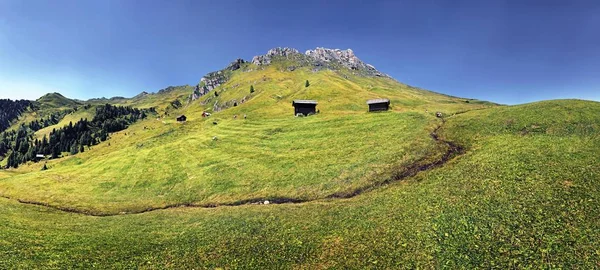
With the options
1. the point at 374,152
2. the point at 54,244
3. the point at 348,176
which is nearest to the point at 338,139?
the point at 374,152

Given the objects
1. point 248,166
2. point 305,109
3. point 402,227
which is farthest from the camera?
point 305,109

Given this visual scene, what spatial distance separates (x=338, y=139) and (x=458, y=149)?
83.9 ft

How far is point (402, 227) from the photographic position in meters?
31.0

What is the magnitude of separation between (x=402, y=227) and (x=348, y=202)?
35.9ft

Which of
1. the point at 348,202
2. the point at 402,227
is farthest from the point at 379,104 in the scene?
the point at 402,227

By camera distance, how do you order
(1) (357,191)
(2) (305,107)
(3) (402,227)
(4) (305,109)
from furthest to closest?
(2) (305,107) < (4) (305,109) < (1) (357,191) < (3) (402,227)

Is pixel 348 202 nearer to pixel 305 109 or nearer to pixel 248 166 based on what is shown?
pixel 248 166

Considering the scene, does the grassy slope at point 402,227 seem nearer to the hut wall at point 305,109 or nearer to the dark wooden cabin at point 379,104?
the dark wooden cabin at point 379,104

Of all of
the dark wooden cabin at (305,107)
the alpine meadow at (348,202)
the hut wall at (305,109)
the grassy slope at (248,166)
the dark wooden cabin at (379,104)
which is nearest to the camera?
the alpine meadow at (348,202)

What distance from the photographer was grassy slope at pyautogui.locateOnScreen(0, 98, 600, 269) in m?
25.9

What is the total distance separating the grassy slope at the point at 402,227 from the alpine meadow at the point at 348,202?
6.4 inches

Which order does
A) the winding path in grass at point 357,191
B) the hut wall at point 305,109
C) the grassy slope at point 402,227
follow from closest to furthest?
the grassy slope at point 402,227 → the winding path in grass at point 357,191 → the hut wall at point 305,109

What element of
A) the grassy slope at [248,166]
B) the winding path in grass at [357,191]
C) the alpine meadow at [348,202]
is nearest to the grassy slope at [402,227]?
the alpine meadow at [348,202]

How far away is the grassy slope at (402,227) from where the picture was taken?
25.9 meters
